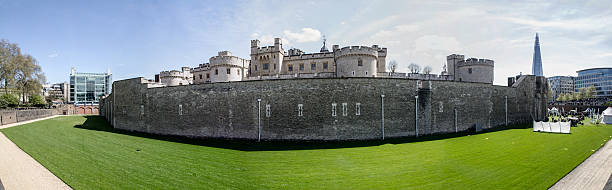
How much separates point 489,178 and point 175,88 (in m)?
23.9

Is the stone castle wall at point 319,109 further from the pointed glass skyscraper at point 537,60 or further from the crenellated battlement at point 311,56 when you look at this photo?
the pointed glass skyscraper at point 537,60

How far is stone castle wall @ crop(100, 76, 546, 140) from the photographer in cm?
1762

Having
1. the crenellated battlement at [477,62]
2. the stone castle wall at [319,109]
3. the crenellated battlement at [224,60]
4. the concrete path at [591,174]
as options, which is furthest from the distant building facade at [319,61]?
the concrete path at [591,174]

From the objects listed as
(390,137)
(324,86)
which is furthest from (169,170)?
(390,137)

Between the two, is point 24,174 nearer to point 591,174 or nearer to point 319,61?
point 591,174

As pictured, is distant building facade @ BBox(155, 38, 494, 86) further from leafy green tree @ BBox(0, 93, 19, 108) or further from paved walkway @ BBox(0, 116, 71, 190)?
leafy green tree @ BBox(0, 93, 19, 108)

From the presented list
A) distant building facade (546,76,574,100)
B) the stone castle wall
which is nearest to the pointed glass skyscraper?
distant building facade (546,76,574,100)

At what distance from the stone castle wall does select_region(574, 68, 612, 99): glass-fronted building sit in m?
113

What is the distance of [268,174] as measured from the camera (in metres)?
10.2

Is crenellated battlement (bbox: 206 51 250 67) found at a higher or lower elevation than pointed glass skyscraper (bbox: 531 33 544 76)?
lower

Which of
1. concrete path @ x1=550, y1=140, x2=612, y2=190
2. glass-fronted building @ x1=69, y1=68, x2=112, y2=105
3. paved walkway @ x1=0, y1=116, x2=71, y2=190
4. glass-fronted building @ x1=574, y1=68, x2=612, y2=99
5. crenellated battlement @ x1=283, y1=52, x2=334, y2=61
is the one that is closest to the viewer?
concrete path @ x1=550, y1=140, x2=612, y2=190

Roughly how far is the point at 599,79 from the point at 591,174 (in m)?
134

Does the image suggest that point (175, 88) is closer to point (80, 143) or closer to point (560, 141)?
point (80, 143)

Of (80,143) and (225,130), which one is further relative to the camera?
(225,130)
